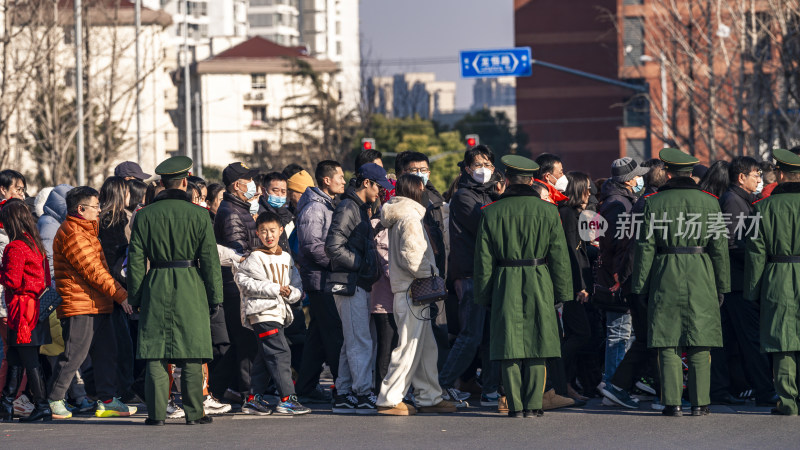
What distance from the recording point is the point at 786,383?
358 inches

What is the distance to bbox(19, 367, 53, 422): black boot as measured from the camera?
948 cm

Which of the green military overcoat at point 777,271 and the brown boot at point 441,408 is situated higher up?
the green military overcoat at point 777,271

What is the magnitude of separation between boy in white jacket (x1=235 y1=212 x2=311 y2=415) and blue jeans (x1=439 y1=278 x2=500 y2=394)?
4.06 feet

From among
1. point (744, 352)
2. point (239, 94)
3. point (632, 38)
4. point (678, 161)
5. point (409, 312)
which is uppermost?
point (632, 38)

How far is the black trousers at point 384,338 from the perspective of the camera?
9.74m

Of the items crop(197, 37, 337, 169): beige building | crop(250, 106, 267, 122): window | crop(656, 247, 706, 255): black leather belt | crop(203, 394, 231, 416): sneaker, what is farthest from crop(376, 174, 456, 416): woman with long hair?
crop(250, 106, 267, 122): window

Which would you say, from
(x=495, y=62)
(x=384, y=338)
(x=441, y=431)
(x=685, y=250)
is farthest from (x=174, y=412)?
(x=495, y=62)

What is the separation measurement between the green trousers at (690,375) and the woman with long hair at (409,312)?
1.71 metres

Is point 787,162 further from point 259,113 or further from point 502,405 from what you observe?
point 259,113

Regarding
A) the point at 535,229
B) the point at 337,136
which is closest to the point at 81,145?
the point at 535,229

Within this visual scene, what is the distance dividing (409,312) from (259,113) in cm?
8398

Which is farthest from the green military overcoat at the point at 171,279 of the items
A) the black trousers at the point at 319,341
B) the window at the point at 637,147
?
the window at the point at 637,147

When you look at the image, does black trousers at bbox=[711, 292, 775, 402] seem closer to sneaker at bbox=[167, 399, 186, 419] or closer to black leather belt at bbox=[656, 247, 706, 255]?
black leather belt at bbox=[656, 247, 706, 255]

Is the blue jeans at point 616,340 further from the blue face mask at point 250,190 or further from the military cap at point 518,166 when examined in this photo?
the blue face mask at point 250,190
